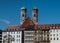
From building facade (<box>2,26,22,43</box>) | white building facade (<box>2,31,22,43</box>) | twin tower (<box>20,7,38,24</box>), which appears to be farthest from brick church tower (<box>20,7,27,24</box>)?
white building facade (<box>2,31,22,43</box>)

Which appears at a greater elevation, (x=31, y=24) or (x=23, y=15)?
(x=23, y=15)

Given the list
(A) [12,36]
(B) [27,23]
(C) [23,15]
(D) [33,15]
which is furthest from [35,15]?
(A) [12,36]

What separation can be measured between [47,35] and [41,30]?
201 inches

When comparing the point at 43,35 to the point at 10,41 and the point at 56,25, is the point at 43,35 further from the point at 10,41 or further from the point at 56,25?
the point at 10,41

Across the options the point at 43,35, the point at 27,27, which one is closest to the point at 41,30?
the point at 43,35

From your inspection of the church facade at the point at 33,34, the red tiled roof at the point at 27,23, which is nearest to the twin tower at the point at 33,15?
the red tiled roof at the point at 27,23

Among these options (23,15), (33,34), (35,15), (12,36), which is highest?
(23,15)

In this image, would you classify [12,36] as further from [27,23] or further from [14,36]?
[27,23]

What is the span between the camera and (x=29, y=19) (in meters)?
165

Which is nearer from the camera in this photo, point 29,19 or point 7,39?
point 7,39

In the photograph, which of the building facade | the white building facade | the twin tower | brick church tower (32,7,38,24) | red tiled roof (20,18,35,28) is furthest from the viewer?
the twin tower

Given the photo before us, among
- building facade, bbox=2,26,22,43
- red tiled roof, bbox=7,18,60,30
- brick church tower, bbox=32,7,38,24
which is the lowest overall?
building facade, bbox=2,26,22,43

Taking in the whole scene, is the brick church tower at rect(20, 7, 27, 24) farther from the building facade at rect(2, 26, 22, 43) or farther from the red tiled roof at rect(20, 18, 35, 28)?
the building facade at rect(2, 26, 22, 43)

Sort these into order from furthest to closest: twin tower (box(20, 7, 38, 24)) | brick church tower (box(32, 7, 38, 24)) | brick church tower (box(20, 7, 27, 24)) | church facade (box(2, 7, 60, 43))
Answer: brick church tower (box(20, 7, 27, 24)) → twin tower (box(20, 7, 38, 24)) → brick church tower (box(32, 7, 38, 24)) → church facade (box(2, 7, 60, 43))
